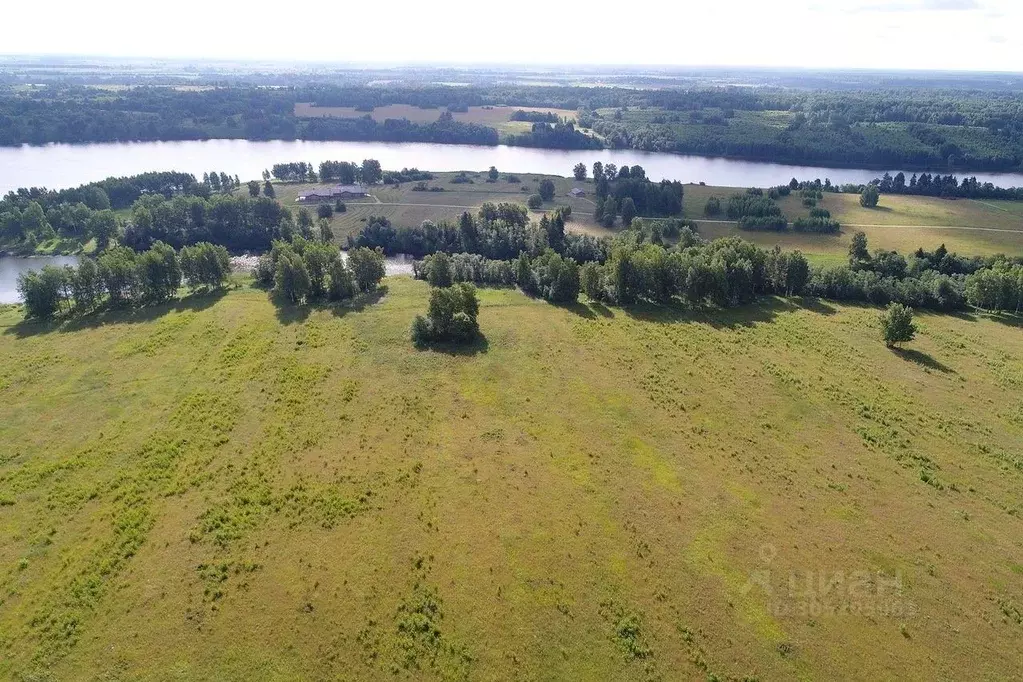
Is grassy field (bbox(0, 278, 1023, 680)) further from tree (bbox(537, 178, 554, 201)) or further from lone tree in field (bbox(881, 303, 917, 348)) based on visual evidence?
tree (bbox(537, 178, 554, 201))

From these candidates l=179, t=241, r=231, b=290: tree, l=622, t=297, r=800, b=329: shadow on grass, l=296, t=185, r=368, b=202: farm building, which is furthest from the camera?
l=296, t=185, r=368, b=202: farm building

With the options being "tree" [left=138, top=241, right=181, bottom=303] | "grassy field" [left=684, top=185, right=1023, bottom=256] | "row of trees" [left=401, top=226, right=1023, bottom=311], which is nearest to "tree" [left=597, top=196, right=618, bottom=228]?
"grassy field" [left=684, top=185, right=1023, bottom=256]

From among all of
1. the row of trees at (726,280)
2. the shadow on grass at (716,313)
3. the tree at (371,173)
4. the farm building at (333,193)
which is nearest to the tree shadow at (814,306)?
the shadow on grass at (716,313)

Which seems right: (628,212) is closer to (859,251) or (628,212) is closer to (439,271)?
(859,251)

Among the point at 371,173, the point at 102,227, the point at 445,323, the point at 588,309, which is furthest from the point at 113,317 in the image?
the point at 371,173

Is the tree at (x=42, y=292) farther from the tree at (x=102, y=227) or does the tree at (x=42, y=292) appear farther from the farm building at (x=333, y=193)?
the farm building at (x=333, y=193)
